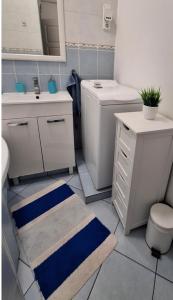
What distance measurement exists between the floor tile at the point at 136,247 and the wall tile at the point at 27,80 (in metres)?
1.67

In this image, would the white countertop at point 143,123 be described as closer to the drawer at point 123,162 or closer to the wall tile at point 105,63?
the drawer at point 123,162

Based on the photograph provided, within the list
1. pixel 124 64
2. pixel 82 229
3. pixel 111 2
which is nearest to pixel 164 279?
pixel 82 229

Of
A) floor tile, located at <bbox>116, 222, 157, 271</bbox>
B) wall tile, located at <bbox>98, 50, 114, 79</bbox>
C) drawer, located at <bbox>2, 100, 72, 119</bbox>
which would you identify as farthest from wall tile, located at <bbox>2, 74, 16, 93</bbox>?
floor tile, located at <bbox>116, 222, 157, 271</bbox>

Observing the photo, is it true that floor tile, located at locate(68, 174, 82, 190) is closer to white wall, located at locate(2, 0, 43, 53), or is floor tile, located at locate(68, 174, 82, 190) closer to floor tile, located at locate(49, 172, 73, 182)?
floor tile, located at locate(49, 172, 73, 182)

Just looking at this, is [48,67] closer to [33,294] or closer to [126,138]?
[126,138]

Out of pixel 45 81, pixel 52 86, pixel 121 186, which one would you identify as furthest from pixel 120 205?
pixel 45 81

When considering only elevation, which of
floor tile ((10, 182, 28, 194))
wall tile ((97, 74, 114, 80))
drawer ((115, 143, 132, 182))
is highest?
wall tile ((97, 74, 114, 80))

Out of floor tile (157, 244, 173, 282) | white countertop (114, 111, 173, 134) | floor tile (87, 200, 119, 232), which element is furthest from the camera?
floor tile (87, 200, 119, 232)

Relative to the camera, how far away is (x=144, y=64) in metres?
1.41

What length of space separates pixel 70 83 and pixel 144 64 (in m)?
0.84

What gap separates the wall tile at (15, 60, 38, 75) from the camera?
5.64 ft

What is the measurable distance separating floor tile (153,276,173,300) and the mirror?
2.10 m

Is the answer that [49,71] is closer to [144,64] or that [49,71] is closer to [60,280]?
[144,64]

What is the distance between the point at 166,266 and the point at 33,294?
85cm
